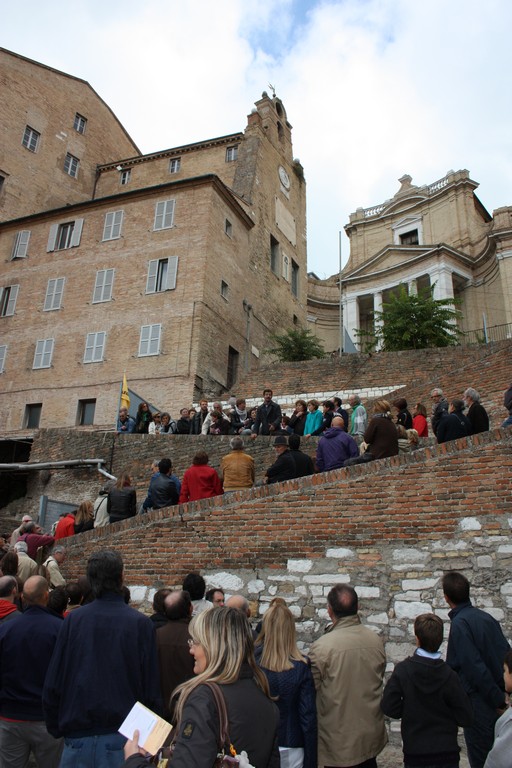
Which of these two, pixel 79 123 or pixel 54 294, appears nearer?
pixel 54 294

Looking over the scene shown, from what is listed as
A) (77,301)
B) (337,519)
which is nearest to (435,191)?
(77,301)

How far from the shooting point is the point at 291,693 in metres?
3.89

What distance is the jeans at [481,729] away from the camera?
4.34m

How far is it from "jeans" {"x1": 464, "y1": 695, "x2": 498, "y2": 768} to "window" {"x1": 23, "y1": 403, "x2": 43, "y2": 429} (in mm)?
22134

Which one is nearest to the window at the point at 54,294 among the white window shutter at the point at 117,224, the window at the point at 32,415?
the white window shutter at the point at 117,224

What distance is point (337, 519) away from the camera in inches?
279

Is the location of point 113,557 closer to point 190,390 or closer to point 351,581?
point 351,581

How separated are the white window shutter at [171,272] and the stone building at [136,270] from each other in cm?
5

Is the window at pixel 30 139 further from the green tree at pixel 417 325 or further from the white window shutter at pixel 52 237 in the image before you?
the green tree at pixel 417 325

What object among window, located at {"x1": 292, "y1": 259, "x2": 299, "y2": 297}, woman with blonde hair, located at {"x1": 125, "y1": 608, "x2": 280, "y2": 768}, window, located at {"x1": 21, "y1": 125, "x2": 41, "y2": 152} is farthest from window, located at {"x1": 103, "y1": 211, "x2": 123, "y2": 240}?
woman with blonde hair, located at {"x1": 125, "y1": 608, "x2": 280, "y2": 768}

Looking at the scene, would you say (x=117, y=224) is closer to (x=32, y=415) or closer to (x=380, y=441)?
(x=32, y=415)

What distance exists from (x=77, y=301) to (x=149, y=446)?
40.6 feet

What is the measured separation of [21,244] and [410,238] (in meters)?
24.1

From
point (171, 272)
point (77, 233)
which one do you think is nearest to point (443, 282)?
point (171, 272)
